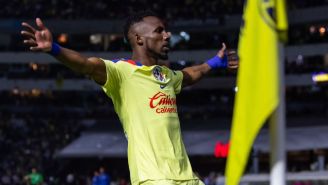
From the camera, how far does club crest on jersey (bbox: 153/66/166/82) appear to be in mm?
5613

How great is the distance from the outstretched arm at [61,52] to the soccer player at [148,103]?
3cm

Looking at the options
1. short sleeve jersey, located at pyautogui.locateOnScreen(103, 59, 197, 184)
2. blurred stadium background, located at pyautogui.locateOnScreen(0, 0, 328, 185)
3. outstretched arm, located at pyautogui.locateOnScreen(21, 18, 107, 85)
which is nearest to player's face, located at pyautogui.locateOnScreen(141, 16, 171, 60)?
short sleeve jersey, located at pyautogui.locateOnScreen(103, 59, 197, 184)

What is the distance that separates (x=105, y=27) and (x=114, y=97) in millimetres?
36769

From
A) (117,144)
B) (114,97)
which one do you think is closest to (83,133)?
(117,144)

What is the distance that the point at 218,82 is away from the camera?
132 ft

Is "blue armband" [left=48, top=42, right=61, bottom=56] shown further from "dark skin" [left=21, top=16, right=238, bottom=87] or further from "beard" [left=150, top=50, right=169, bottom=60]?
"beard" [left=150, top=50, right=169, bottom=60]

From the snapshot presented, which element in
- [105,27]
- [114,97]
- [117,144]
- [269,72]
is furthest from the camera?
[105,27]

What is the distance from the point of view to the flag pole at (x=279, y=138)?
3424 mm

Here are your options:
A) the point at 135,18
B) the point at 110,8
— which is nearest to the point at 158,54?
the point at 135,18

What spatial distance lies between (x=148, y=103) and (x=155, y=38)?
46cm

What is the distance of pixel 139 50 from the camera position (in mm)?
5648

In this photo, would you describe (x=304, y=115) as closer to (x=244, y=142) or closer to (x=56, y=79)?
(x=56, y=79)

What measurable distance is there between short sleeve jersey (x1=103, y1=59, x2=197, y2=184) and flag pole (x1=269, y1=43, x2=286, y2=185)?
194 cm

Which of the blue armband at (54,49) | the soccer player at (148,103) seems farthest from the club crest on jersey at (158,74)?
the blue armband at (54,49)
